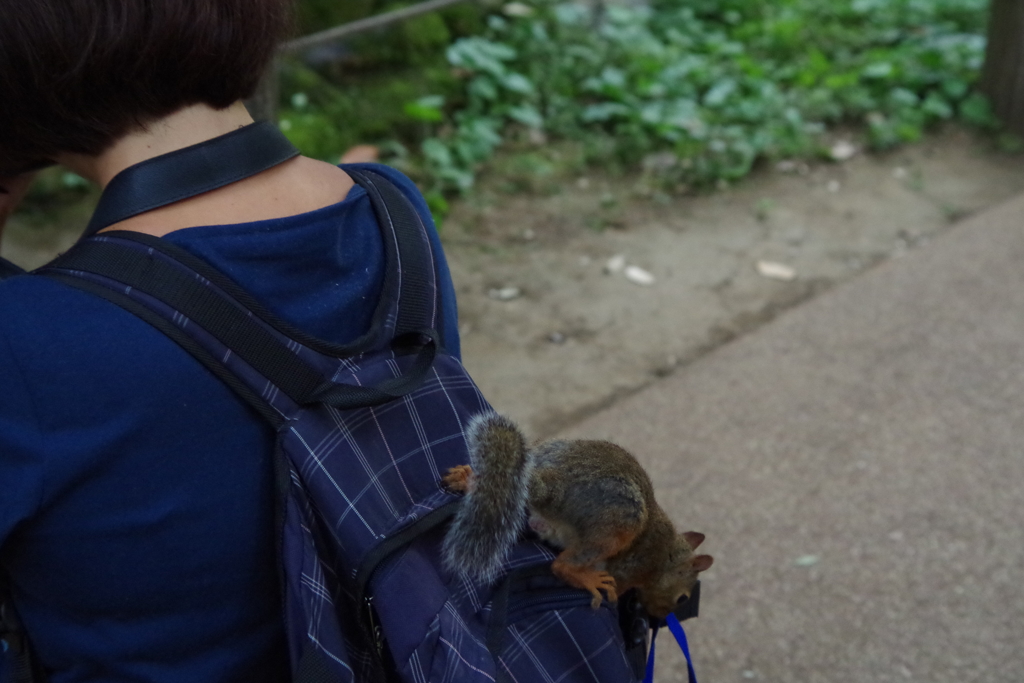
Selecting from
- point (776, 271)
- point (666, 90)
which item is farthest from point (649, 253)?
point (666, 90)

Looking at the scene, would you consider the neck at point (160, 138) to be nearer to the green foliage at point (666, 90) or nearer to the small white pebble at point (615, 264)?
the small white pebble at point (615, 264)

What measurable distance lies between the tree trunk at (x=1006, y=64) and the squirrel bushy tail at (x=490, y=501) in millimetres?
5005

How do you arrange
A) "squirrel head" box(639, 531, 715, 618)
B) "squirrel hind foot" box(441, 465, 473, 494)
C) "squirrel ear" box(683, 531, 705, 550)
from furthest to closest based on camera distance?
"squirrel ear" box(683, 531, 705, 550), "squirrel head" box(639, 531, 715, 618), "squirrel hind foot" box(441, 465, 473, 494)

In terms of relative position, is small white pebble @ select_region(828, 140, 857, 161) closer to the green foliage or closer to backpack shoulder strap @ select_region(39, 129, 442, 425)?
the green foliage

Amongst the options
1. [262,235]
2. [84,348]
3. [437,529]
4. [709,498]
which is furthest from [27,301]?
[709,498]

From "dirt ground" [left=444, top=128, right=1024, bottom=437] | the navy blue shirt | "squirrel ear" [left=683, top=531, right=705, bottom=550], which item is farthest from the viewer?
"dirt ground" [left=444, top=128, right=1024, bottom=437]

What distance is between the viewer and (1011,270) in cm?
435

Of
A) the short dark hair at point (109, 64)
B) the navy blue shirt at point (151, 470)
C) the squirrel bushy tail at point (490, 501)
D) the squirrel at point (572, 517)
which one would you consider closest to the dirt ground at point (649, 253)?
the squirrel at point (572, 517)

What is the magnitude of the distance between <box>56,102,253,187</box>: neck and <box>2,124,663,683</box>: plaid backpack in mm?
36

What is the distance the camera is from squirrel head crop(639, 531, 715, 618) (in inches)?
78.0

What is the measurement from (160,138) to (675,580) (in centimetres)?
129

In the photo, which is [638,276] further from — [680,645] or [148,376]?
[148,376]

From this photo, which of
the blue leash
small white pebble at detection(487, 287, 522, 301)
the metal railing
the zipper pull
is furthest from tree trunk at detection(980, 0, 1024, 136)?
the zipper pull

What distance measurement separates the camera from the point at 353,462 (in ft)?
4.24
